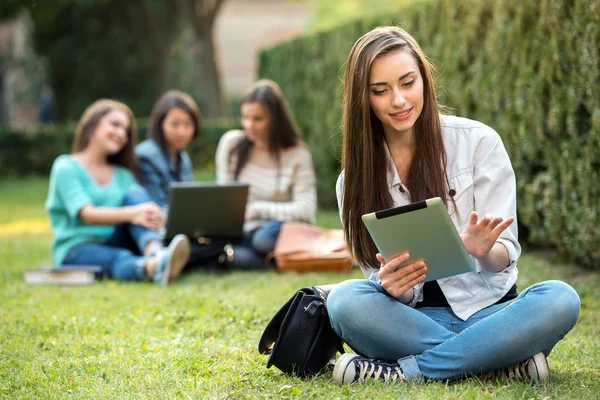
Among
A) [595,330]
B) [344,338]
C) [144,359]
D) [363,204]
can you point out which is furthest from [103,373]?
[595,330]

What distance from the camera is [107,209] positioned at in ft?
22.9

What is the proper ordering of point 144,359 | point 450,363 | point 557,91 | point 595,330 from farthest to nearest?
point 557,91, point 595,330, point 144,359, point 450,363

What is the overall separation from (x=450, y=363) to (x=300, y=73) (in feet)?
32.6

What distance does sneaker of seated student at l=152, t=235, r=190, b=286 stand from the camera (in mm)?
6562

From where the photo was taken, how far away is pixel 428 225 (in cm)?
322

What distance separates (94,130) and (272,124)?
1531 mm

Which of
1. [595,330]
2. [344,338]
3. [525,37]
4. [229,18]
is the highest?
[229,18]

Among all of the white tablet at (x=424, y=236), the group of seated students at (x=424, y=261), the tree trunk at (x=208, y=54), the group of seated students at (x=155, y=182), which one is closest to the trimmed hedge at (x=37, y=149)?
the tree trunk at (x=208, y=54)

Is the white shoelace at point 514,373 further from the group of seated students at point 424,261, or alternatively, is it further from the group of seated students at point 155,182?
the group of seated students at point 155,182

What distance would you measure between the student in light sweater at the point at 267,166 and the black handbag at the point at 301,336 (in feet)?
12.4

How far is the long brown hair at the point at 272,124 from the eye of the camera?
24.7ft

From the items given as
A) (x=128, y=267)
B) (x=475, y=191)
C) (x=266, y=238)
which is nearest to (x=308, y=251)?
(x=266, y=238)

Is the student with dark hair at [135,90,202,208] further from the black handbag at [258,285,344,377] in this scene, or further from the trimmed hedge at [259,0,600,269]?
the black handbag at [258,285,344,377]

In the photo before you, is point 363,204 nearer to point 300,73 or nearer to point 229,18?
point 300,73
